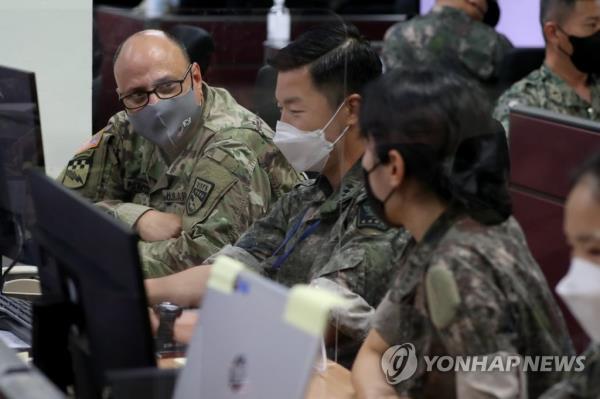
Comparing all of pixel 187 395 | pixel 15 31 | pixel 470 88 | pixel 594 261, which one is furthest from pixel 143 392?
pixel 15 31

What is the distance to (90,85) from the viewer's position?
3586 millimetres

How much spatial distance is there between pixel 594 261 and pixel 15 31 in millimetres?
2281

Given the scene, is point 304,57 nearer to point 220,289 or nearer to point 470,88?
point 470,88

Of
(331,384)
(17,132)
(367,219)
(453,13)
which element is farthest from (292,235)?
(453,13)

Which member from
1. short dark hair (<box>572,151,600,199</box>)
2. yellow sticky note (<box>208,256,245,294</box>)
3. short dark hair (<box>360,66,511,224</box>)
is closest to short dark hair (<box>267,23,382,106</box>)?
short dark hair (<box>360,66,511,224</box>)

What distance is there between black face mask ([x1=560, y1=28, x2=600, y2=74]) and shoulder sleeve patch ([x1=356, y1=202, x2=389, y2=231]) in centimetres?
57

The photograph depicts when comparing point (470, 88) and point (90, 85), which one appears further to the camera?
point (90, 85)

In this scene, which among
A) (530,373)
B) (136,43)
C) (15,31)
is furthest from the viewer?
(15,31)

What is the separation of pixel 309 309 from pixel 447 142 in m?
0.67

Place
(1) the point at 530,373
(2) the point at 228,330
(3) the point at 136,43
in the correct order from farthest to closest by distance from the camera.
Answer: (3) the point at 136,43 < (1) the point at 530,373 < (2) the point at 228,330

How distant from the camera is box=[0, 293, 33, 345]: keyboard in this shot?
8.25 ft

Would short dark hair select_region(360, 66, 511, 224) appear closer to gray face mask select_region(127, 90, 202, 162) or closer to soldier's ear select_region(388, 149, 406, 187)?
soldier's ear select_region(388, 149, 406, 187)

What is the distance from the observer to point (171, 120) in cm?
300

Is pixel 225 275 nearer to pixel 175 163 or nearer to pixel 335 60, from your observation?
pixel 335 60
